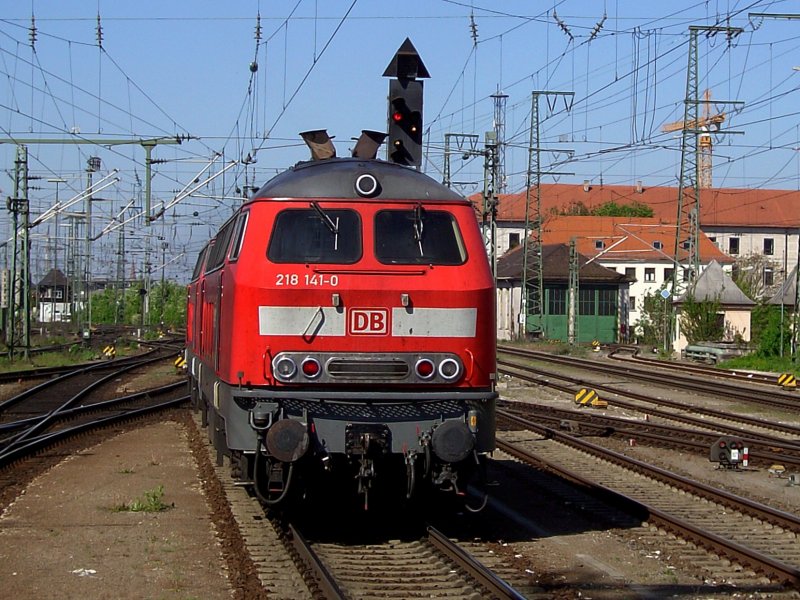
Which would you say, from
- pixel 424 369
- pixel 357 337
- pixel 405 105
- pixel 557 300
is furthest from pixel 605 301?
pixel 357 337

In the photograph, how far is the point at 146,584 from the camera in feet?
27.0

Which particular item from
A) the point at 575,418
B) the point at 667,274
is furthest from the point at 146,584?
the point at 667,274

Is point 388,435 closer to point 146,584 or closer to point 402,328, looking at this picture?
point 402,328

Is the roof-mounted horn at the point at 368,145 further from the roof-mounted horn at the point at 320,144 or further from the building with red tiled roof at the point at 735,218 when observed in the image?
the building with red tiled roof at the point at 735,218

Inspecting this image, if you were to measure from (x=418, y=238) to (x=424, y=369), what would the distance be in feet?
4.04

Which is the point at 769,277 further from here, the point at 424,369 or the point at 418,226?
the point at 424,369

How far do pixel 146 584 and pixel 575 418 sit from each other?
14.3 metres

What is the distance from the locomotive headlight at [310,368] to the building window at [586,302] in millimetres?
57998

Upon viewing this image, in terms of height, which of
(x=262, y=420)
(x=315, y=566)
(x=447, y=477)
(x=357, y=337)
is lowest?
(x=315, y=566)

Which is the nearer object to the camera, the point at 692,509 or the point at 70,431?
the point at 692,509

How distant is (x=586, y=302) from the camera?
66.3 m

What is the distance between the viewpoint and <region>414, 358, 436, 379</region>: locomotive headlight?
31.1ft

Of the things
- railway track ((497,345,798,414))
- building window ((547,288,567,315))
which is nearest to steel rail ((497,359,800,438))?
railway track ((497,345,798,414))

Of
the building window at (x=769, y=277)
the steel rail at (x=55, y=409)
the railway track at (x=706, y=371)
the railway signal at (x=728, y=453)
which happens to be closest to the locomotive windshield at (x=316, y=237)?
the railway signal at (x=728, y=453)
